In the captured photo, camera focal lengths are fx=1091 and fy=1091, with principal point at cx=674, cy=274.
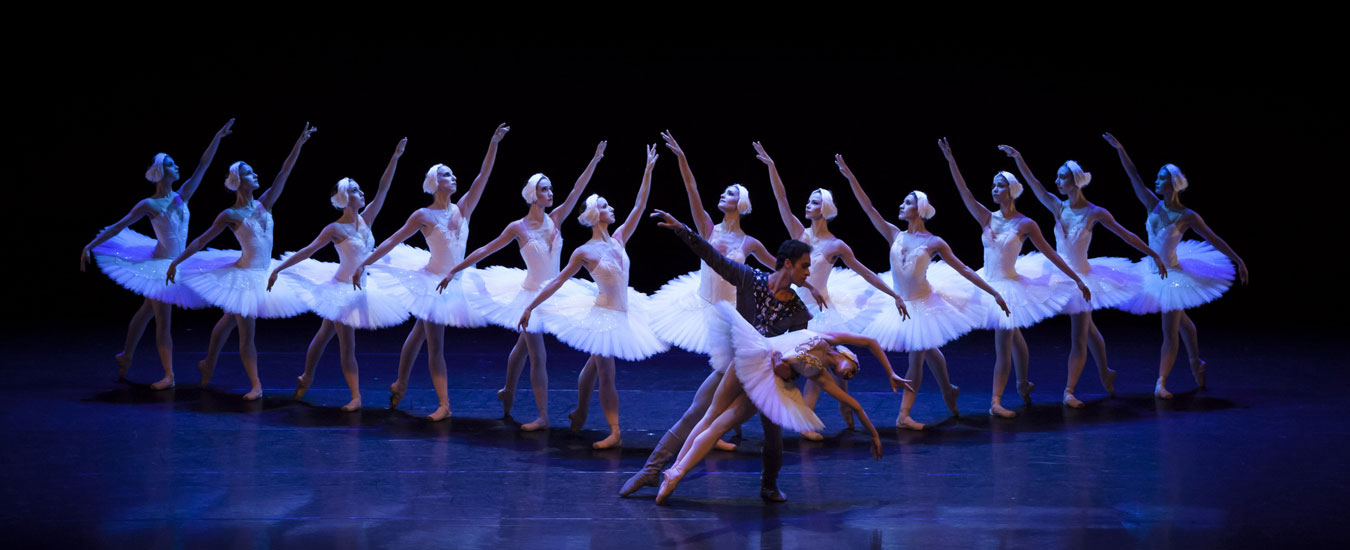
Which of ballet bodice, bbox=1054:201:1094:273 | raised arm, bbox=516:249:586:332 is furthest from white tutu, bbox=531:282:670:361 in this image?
ballet bodice, bbox=1054:201:1094:273

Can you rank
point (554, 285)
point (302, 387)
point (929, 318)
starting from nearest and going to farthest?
point (554, 285) < point (929, 318) < point (302, 387)

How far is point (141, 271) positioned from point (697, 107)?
3850mm

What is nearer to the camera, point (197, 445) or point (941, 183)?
point (197, 445)

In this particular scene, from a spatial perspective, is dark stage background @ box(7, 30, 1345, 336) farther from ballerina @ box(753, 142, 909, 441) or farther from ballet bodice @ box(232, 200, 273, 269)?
ballerina @ box(753, 142, 909, 441)

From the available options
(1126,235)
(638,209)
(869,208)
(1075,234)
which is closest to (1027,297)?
(1075,234)

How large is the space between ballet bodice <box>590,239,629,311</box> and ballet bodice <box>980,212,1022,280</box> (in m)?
1.92

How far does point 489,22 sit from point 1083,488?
5.31 metres

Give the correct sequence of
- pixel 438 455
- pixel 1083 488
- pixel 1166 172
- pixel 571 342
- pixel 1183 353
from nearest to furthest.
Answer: pixel 1083 488 → pixel 438 455 → pixel 571 342 → pixel 1166 172 → pixel 1183 353

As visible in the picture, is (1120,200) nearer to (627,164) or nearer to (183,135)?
(627,164)

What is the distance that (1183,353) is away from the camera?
732cm

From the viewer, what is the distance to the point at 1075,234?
Result: 5.90 m

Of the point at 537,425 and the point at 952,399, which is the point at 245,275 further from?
the point at 952,399

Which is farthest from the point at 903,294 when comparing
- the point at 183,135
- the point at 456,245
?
the point at 183,135

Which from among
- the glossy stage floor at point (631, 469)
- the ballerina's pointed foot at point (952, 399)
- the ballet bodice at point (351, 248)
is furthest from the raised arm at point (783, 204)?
the ballet bodice at point (351, 248)
